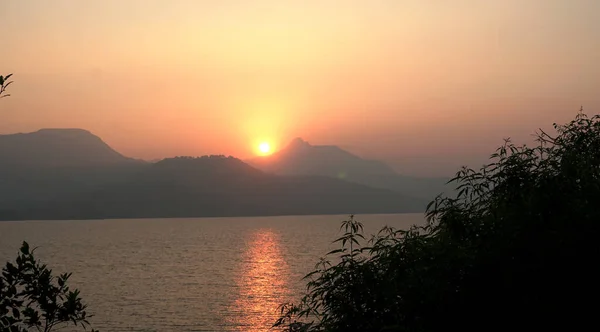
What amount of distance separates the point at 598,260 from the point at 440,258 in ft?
12.4

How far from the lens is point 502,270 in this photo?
1552cm

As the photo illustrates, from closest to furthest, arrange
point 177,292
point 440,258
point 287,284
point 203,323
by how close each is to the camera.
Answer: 1. point 440,258
2. point 203,323
3. point 177,292
4. point 287,284

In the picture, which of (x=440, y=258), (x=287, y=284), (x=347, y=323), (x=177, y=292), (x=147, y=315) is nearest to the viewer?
(x=440, y=258)

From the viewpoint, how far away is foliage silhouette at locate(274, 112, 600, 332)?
49.7 ft

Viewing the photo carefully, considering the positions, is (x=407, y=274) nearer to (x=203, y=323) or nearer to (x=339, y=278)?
(x=339, y=278)

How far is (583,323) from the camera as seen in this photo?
15023 millimetres

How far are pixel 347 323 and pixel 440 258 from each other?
3349 millimetres

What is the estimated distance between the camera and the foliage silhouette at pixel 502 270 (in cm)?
1516

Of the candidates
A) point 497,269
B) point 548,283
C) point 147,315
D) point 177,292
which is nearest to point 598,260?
point 548,283

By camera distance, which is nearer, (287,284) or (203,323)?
(203,323)

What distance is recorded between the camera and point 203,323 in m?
90.8

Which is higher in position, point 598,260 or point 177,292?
point 598,260

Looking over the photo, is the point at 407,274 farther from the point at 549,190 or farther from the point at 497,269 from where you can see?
the point at 549,190

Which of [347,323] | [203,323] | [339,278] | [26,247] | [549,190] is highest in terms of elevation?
[549,190]
